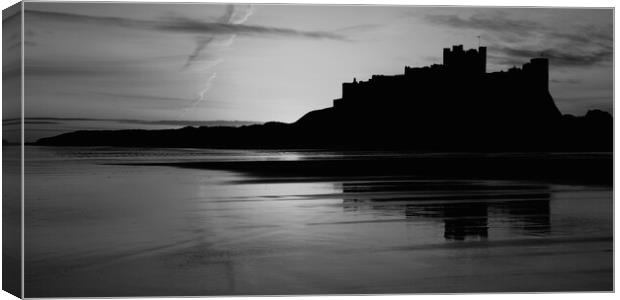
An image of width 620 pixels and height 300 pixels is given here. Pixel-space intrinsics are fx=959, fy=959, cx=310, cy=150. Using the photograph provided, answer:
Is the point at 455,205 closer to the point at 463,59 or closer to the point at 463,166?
the point at 463,166

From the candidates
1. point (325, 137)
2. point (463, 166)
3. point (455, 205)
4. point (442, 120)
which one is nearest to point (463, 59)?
point (442, 120)

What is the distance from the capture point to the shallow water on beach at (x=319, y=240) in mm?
9742

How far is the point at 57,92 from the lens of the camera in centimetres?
976

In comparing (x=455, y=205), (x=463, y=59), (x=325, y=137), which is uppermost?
(x=463, y=59)

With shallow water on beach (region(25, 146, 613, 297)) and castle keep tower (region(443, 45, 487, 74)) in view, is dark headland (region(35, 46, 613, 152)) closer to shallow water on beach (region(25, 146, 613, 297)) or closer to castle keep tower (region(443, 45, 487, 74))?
castle keep tower (region(443, 45, 487, 74))

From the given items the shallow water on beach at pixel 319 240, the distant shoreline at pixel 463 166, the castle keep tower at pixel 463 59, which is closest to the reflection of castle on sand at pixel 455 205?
the shallow water on beach at pixel 319 240

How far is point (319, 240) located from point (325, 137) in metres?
1.28

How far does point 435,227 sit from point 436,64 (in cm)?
182

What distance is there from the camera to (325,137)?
10.8 meters

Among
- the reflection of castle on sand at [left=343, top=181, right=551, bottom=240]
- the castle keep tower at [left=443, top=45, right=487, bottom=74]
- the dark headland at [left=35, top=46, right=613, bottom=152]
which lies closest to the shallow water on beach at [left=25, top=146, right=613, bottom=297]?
the reflection of castle on sand at [left=343, top=181, right=551, bottom=240]

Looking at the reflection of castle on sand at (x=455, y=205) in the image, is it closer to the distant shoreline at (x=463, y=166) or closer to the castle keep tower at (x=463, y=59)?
A: the distant shoreline at (x=463, y=166)

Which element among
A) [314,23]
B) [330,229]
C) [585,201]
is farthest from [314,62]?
[585,201]

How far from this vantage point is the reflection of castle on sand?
1042 cm

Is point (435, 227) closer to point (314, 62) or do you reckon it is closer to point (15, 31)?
point (314, 62)
